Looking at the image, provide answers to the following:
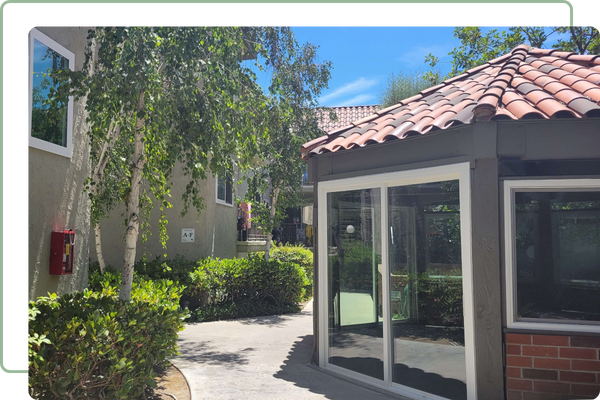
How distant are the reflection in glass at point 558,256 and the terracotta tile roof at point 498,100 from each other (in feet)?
2.94

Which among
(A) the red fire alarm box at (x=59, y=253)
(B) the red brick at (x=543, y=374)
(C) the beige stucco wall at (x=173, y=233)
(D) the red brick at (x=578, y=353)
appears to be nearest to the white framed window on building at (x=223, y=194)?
(C) the beige stucco wall at (x=173, y=233)

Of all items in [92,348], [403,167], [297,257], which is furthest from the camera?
[297,257]

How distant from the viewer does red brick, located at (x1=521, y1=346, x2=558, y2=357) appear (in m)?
4.96

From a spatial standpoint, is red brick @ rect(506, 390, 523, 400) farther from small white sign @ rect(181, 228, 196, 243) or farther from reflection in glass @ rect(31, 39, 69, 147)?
small white sign @ rect(181, 228, 196, 243)

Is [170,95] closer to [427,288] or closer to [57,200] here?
[57,200]

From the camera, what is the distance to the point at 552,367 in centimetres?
495

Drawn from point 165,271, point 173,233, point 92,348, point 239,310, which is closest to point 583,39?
point 239,310

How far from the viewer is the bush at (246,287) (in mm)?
11398

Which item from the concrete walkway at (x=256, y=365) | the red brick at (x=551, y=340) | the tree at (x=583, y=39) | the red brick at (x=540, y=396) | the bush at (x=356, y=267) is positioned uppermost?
the tree at (x=583, y=39)

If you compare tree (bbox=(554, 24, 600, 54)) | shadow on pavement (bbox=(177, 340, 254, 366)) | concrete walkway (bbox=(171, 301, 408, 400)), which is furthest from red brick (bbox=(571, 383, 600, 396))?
tree (bbox=(554, 24, 600, 54))

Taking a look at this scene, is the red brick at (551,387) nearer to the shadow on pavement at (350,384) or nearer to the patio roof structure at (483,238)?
the patio roof structure at (483,238)

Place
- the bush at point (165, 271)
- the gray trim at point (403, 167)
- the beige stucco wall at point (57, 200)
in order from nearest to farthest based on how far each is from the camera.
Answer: the beige stucco wall at point (57, 200) → the gray trim at point (403, 167) → the bush at point (165, 271)

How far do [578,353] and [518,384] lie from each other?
651mm

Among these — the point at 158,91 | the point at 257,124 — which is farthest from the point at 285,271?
the point at 158,91
